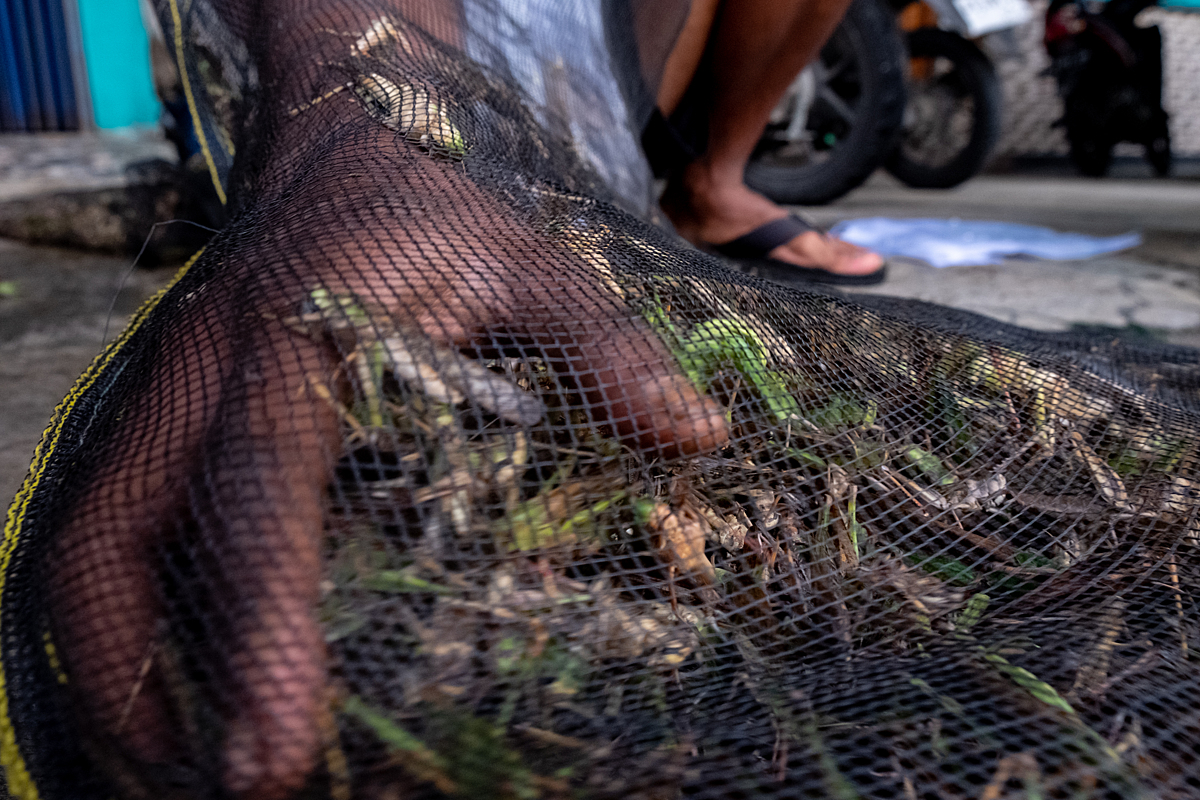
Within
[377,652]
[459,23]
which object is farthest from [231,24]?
[377,652]

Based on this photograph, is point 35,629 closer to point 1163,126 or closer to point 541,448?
point 541,448

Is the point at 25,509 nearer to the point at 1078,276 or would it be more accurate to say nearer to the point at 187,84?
the point at 187,84

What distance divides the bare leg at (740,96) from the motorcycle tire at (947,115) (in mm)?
2210

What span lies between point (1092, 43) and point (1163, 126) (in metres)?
0.77

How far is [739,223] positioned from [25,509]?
147cm

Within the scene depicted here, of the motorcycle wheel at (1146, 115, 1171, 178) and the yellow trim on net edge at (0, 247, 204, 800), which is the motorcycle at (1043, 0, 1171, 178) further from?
the yellow trim on net edge at (0, 247, 204, 800)

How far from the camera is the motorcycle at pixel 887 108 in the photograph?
2775 mm

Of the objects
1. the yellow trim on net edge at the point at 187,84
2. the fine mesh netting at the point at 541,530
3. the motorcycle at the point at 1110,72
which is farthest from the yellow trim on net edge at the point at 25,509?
the motorcycle at the point at 1110,72

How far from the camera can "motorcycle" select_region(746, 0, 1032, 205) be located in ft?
9.11

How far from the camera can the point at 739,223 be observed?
1.76 meters

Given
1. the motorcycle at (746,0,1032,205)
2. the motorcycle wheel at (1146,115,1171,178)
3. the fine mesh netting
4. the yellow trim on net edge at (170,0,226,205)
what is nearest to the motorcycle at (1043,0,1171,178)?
the motorcycle wheel at (1146,115,1171,178)

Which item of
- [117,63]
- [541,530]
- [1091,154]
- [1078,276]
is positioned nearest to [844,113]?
[1078,276]

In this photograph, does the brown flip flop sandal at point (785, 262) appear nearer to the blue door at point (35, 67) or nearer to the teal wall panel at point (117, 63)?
the teal wall panel at point (117, 63)

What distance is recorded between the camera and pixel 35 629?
1.65 feet
